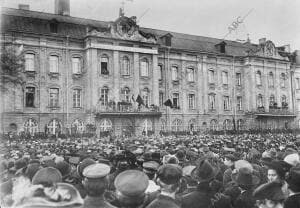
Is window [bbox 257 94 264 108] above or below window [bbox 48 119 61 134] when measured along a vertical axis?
above

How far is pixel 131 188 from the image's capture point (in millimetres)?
2955

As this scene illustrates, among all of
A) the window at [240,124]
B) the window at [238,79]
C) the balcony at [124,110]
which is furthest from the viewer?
the window at [238,79]

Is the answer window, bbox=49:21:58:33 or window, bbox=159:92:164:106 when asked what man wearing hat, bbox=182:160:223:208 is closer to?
window, bbox=49:21:58:33

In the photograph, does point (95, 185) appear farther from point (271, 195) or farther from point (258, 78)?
point (258, 78)

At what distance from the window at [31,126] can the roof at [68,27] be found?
656cm

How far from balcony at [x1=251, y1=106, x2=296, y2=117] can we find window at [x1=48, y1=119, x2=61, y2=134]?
20360 millimetres

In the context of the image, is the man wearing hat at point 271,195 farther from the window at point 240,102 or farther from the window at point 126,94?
the window at point 240,102

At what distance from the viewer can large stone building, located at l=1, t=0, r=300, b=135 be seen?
2870 cm

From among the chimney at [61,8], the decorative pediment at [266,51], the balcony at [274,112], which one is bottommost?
the balcony at [274,112]

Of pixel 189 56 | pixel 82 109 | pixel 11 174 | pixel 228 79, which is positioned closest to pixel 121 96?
pixel 82 109

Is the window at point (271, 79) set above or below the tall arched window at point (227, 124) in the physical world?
above

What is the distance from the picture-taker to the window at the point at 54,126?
28.8 m

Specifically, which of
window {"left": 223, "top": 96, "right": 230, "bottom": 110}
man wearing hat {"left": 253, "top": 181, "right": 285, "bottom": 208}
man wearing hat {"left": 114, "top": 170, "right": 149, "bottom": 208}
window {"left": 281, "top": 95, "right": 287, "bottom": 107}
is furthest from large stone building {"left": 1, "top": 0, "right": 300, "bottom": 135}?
man wearing hat {"left": 114, "top": 170, "right": 149, "bottom": 208}

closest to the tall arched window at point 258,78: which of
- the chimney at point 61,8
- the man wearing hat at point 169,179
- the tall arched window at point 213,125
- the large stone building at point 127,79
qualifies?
the large stone building at point 127,79
